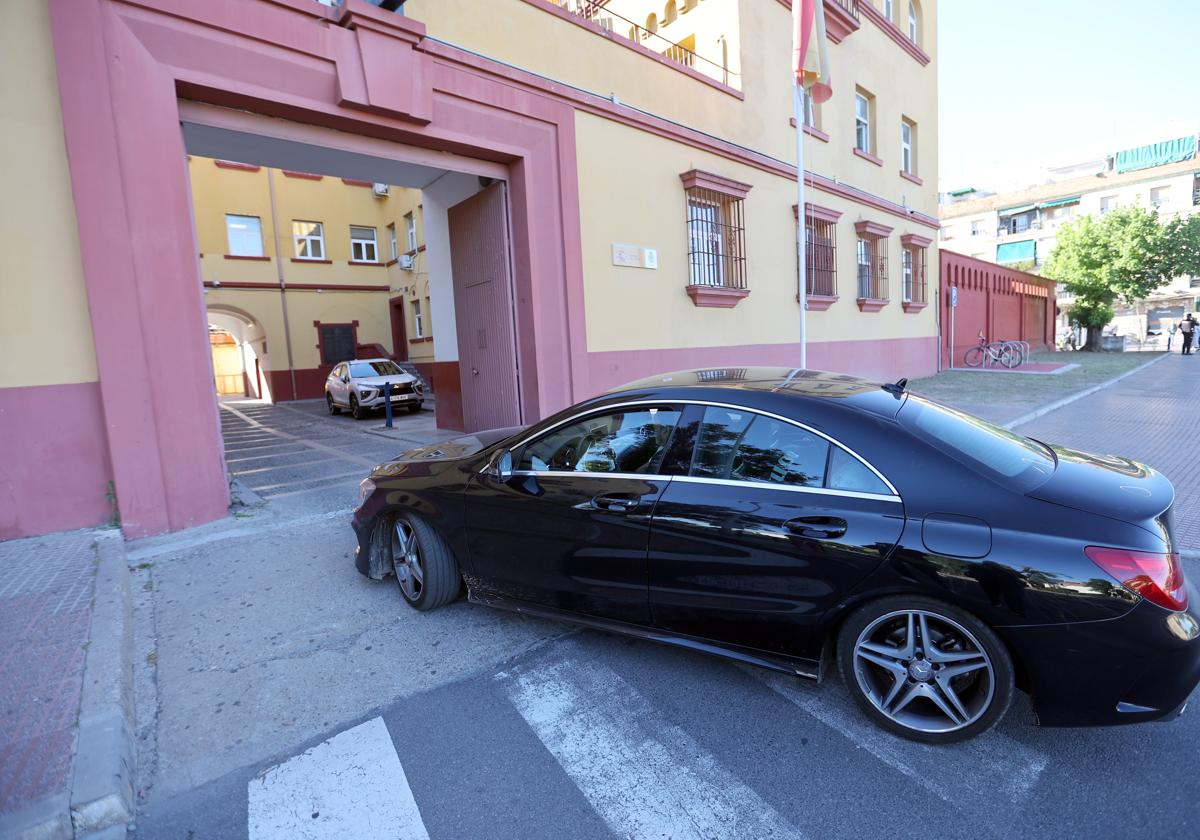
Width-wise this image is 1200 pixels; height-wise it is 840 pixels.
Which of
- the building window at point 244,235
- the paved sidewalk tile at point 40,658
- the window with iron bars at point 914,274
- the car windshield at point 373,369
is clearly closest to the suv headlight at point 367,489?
the paved sidewalk tile at point 40,658

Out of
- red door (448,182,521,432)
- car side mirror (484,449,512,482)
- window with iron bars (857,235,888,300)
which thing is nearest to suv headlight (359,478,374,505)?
car side mirror (484,449,512,482)

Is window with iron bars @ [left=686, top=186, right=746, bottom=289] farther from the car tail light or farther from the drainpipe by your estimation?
the drainpipe

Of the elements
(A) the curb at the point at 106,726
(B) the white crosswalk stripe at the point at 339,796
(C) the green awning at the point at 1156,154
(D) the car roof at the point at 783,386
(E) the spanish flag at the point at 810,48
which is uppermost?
(C) the green awning at the point at 1156,154

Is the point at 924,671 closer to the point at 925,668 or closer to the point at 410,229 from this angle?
the point at 925,668

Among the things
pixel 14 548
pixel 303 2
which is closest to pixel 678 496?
pixel 14 548

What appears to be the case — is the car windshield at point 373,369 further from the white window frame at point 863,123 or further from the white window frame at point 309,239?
the white window frame at point 863,123

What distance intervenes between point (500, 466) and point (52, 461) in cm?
425

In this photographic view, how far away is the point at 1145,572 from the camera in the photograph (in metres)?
2.11

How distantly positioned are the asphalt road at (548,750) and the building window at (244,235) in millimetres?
19913

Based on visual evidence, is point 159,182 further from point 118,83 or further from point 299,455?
point 299,455

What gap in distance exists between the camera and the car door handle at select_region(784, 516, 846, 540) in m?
2.47

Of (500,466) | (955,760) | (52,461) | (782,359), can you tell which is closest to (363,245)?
(782,359)

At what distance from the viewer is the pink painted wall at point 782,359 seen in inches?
352

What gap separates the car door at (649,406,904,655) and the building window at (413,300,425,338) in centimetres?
1967
